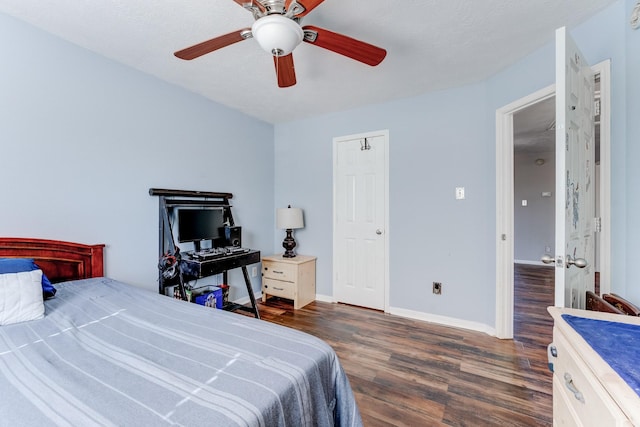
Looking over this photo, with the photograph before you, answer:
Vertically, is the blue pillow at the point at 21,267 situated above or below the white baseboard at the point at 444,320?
above

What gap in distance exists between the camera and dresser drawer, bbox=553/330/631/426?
654 mm

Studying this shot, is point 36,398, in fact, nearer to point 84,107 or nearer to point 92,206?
point 92,206

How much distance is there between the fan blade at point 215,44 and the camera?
1420mm

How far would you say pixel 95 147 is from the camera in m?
2.10

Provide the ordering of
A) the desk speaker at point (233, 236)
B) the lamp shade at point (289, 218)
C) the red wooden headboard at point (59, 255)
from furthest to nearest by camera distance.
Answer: the lamp shade at point (289, 218) < the desk speaker at point (233, 236) < the red wooden headboard at point (59, 255)

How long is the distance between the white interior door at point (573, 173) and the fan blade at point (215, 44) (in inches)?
58.3

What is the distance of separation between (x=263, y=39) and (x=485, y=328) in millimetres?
2941

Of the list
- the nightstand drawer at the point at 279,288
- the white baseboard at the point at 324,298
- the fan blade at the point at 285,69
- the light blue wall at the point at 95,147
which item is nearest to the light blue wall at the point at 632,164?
the fan blade at the point at 285,69

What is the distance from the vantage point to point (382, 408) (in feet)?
5.37

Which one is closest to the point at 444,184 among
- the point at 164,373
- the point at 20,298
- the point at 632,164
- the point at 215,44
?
the point at 632,164

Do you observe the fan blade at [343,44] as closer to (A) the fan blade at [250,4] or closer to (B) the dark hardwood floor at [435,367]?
(A) the fan blade at [250,4]

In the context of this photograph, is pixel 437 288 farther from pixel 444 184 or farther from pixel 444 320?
pixel 444 184

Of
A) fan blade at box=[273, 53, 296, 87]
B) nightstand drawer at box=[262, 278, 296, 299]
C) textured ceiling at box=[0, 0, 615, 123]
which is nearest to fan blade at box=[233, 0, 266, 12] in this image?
fan blade at box=[273, 53, 296, 87]

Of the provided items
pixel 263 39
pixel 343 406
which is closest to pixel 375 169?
pixel 263 39
